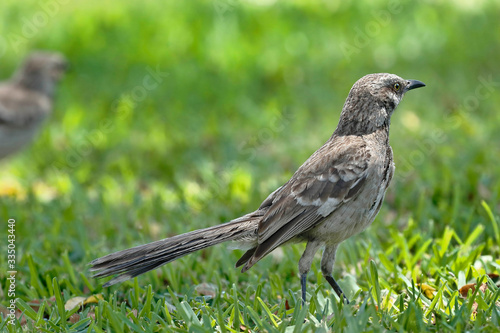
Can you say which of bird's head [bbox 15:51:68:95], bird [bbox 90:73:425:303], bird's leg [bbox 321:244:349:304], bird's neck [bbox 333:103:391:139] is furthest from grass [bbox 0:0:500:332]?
bird's neck [bbox 333:103:391:139]

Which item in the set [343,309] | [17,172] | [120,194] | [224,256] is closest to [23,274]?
[224,256]

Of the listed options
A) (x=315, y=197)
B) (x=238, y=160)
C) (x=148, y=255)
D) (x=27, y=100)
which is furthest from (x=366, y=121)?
(x=27, y=100)

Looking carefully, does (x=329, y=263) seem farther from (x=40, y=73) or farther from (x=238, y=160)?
(x=40, y=73)

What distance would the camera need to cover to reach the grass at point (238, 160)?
4.07 metres

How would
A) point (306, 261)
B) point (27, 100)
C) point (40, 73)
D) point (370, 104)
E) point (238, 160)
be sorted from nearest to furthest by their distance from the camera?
point (306, 261) < point (370, 104) < point (238, 160) < point (27, 100) < point (40, 73)

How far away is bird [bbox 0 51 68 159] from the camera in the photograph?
7.91 metres

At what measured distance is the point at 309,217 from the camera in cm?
406

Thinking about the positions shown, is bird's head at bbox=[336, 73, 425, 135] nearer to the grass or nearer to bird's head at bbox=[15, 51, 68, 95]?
the grass

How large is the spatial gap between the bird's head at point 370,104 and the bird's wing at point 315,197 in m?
0.24

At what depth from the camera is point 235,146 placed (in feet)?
26.4

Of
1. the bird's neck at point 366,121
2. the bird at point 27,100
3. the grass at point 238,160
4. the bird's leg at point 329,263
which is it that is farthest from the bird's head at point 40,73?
the bird's leg at point 329,263

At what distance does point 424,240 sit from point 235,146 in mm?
3532

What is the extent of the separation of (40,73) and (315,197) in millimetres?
5984

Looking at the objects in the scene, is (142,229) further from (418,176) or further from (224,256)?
(418,176)
